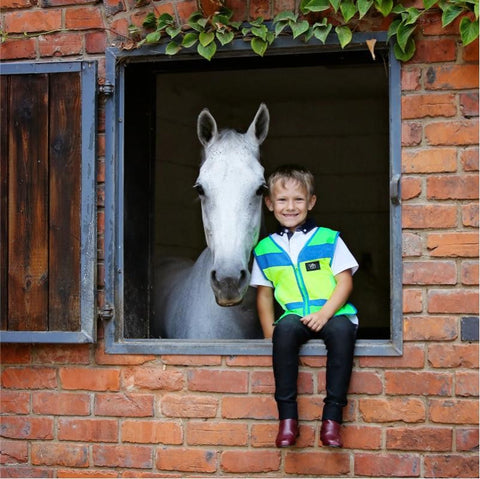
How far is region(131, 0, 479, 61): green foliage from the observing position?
12.1 ft

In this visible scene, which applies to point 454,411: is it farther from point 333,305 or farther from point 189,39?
point 189,39

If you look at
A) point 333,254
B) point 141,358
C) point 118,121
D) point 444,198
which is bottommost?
point 141,358

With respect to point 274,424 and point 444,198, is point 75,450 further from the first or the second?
point 444,198

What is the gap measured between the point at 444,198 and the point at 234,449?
143 cm

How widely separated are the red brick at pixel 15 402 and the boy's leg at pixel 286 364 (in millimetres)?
1210

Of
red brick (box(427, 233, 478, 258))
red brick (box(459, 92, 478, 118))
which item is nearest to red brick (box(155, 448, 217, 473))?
red brick (box(427, 233, 478, 258))

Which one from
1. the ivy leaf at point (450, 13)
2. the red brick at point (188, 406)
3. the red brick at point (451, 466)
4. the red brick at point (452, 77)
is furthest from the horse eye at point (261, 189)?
the red brick at point (451, 466)

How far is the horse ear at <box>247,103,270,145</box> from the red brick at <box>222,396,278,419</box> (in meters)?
1.25

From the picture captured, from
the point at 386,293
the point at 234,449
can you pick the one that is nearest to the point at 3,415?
the point at 234,449

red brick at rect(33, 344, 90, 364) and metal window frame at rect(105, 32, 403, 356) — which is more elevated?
metal window frame at rect(105, 32, 403, 356)

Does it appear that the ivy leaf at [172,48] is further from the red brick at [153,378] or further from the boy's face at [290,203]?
the red brick at [153,378]

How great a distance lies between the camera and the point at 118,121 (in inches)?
161

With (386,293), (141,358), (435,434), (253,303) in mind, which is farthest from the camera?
(386,293)

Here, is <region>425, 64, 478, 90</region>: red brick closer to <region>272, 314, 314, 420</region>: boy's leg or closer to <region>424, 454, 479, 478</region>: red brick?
<region>272, 314, 314, 420</region>: boy's leg
